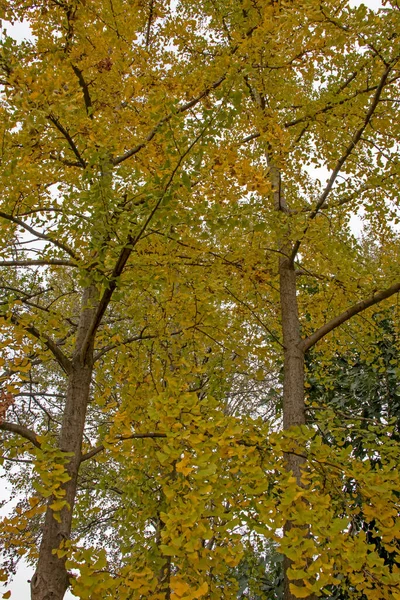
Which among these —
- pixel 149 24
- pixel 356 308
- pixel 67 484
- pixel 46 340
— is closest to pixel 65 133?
pixel 46 340

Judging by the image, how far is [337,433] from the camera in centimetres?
317

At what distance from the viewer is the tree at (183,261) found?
195 cm

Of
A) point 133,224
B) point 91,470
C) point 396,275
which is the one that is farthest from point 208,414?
point 91,470

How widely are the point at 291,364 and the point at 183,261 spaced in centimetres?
130

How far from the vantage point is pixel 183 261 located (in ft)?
10.9

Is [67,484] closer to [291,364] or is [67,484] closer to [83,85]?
[291,364]

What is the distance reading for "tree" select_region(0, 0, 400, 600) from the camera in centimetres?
195

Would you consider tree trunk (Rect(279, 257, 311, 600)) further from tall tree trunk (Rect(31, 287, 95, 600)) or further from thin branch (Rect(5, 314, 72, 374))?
thin branch (Rect(5, 314, 72, 374))

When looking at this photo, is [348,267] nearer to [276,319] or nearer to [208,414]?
[276,319]

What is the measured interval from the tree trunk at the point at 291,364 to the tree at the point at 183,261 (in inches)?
0.7

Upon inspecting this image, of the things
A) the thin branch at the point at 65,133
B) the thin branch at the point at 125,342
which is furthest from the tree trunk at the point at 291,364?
the thin branch at the point at 65,133

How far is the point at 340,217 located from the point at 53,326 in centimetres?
260

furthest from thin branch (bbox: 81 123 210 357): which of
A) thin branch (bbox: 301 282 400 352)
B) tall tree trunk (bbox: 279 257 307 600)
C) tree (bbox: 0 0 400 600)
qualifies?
thin branch (bbox: 301 282 400 352)

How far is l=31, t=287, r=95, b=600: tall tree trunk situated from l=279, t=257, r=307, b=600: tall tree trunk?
155 centimetres
